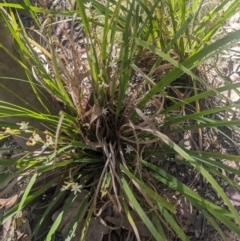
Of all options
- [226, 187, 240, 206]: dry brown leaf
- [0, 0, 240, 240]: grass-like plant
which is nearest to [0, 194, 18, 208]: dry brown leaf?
[0, 0, 240, 240]: grass-like plant

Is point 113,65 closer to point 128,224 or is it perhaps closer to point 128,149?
point 128,149

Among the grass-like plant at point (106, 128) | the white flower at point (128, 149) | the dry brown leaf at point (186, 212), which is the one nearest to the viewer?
the grass-like plant at point (106, 128)

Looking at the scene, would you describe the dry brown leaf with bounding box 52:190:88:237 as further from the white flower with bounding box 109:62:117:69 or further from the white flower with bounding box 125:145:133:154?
the white flower with bounding box 109:62:117:69

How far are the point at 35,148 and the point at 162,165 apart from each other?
40 cm

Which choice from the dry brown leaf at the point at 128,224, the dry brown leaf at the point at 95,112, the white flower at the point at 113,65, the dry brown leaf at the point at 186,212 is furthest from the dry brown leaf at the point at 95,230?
Result: the white flower at the point at 113,65

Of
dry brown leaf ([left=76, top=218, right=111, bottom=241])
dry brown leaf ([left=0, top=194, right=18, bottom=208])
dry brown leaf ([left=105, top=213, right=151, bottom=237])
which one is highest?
dry brown leaf ([left=105, top=213, right=151, bottom=237])

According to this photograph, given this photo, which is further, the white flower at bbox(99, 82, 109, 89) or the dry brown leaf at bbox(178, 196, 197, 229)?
the dry brown leaf at bbox(178, 196, 197, 229)

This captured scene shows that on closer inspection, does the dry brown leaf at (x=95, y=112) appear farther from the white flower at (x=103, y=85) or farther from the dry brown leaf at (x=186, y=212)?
the dry brown leaf at (x=186, y=212)

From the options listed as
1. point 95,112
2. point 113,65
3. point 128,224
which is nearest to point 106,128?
point 95,112

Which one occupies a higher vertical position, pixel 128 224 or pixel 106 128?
pixel 106 128

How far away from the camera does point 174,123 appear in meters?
1.13

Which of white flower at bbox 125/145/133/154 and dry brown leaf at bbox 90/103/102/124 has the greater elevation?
dry brown leaf at bbox 90/103/102/124

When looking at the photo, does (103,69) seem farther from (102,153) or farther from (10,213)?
(10,213)

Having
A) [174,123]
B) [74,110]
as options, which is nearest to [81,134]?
[74,110]
